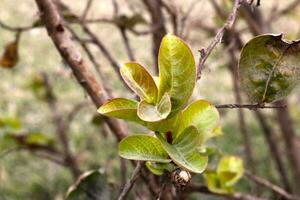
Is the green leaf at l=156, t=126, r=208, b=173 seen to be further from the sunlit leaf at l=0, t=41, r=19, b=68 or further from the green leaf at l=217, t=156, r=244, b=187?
the sunlit leaf at l=0, t=41, r=19, b=68

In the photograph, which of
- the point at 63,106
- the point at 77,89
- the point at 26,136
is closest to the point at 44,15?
the point at 26,136

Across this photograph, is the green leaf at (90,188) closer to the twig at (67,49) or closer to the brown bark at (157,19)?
the twig at (67,49)

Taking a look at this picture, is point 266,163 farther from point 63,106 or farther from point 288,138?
point 63,106

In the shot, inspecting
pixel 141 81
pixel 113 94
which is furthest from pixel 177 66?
pixel 113 94

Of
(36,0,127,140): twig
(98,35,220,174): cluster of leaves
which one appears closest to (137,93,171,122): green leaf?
(98,35,220,174): cluster of leaves

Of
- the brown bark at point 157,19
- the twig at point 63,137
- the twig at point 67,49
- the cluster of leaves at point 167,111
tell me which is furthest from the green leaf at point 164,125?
the twig at point 63,137

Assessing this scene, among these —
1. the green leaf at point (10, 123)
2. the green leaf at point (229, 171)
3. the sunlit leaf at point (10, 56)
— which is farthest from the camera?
the green leaf at point (10, 123)
